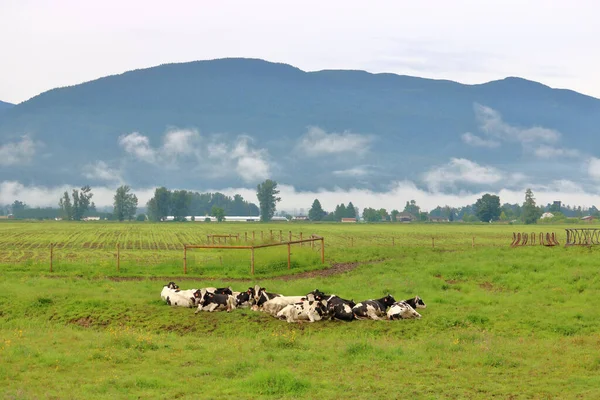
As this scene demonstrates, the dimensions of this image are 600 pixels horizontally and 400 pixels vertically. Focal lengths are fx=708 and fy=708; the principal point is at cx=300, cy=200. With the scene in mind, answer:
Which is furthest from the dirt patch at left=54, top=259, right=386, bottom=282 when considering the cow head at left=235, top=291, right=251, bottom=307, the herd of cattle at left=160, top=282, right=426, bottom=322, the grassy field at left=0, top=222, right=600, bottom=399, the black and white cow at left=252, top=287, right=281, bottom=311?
the black and white cow at left=252, top=287, right=281, bottom=311

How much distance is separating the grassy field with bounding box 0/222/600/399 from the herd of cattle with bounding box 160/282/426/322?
1.92ft

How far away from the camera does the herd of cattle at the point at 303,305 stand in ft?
82.7

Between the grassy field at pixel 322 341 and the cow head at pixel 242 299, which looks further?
the cow head at pixel 242 299

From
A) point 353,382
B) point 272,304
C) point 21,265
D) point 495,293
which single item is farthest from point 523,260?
point 21,265

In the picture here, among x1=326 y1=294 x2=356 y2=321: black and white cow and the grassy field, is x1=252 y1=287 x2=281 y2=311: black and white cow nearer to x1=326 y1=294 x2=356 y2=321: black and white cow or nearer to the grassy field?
the grassy field

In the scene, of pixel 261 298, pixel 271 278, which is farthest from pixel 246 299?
pixel 271 278

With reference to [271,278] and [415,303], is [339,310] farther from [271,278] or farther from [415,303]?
[271,278]

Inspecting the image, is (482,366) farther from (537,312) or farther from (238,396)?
(537,312)

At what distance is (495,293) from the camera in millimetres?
31438

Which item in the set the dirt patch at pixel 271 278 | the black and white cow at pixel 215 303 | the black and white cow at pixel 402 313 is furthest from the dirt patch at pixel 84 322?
the dirt patch at pixel 271 278

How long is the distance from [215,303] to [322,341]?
6.72 metres

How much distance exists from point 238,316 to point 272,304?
1356 millimetres

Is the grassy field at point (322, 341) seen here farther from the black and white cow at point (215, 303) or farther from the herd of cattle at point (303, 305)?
the black and white cow at point (215, 303)

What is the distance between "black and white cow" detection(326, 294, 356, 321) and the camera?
25.1 meters
